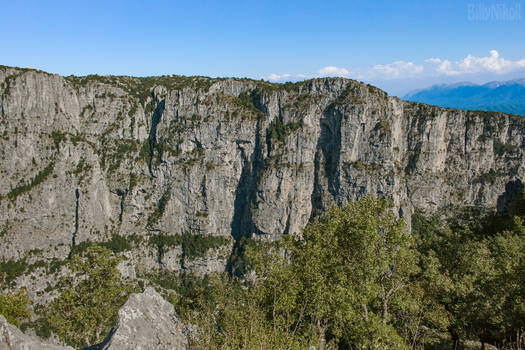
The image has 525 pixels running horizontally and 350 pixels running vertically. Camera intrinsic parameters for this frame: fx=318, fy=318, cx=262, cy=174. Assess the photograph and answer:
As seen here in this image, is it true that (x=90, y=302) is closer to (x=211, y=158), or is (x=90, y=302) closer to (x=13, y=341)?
(x=13, y=341)

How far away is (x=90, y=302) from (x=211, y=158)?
100156 mm

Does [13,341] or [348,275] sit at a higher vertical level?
[13,341]

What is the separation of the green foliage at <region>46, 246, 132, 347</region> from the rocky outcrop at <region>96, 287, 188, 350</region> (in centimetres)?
1526

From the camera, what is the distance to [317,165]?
118125mm

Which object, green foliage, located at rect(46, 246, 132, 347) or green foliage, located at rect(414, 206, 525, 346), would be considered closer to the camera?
green foliage, located at rect(414, 206, 525, 346)

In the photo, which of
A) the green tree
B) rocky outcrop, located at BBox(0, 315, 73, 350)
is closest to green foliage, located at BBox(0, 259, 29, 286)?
the green tree

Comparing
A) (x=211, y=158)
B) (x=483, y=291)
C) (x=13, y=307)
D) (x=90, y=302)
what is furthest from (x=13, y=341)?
(x=211, y=158)

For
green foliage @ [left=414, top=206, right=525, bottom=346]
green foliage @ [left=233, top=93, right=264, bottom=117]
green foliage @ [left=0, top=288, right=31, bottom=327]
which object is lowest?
green foliage @ [left=0, top=288, right=31, bottom=327]

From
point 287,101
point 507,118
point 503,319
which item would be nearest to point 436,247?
point 503,319

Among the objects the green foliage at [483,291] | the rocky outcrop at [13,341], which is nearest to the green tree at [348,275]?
the green foliage at [483,291]

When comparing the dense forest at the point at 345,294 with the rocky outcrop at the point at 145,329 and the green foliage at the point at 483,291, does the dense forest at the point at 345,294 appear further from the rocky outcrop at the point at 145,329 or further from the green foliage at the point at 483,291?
the rocky outcrop at the point at 145,329

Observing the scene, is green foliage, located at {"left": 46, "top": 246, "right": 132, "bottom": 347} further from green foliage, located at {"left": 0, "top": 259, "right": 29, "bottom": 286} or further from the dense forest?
green foliage, located at {"left": 0, "top": 259, "right": 29, "bottom": 286}

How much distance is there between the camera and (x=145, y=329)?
9797 millimetres

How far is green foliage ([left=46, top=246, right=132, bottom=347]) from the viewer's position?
75.3 ft
